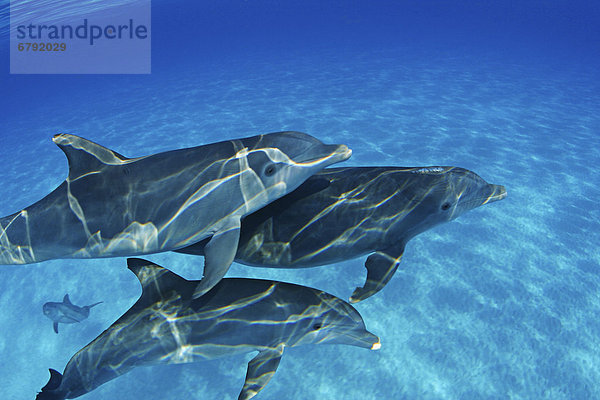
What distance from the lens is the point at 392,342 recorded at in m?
6.23

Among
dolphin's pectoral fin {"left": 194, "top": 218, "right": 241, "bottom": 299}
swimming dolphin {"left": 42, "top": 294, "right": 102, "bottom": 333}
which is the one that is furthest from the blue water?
dolphin's pectoral fin {"left": 194, "top": 218, "right": 241, "bottom": 299}

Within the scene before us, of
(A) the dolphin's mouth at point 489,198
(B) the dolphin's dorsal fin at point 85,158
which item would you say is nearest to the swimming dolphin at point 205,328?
(B) the dolphin's dorsal fin at point 85,158

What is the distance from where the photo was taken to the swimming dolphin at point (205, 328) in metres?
3.79

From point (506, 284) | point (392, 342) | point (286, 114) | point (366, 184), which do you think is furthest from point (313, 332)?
point (286, 114)

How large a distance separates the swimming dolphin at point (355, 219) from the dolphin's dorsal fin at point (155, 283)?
1.41 feet

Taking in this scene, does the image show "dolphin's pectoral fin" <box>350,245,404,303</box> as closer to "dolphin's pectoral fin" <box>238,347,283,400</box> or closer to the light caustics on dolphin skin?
"dolphin's pectoral fin" <box>238,347,283,400</box>

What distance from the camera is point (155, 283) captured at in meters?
4.02

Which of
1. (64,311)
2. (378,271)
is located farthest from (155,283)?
(64,311)

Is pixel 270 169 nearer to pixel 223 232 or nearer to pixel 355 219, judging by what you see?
pixel 223 232

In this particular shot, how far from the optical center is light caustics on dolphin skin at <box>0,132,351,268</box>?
3.84m

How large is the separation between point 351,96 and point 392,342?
15.4m

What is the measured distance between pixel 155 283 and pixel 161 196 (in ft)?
3.41

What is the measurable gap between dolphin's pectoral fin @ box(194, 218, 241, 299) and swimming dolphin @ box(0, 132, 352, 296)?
0.01 meters

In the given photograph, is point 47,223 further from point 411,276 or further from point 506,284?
point 506,284
